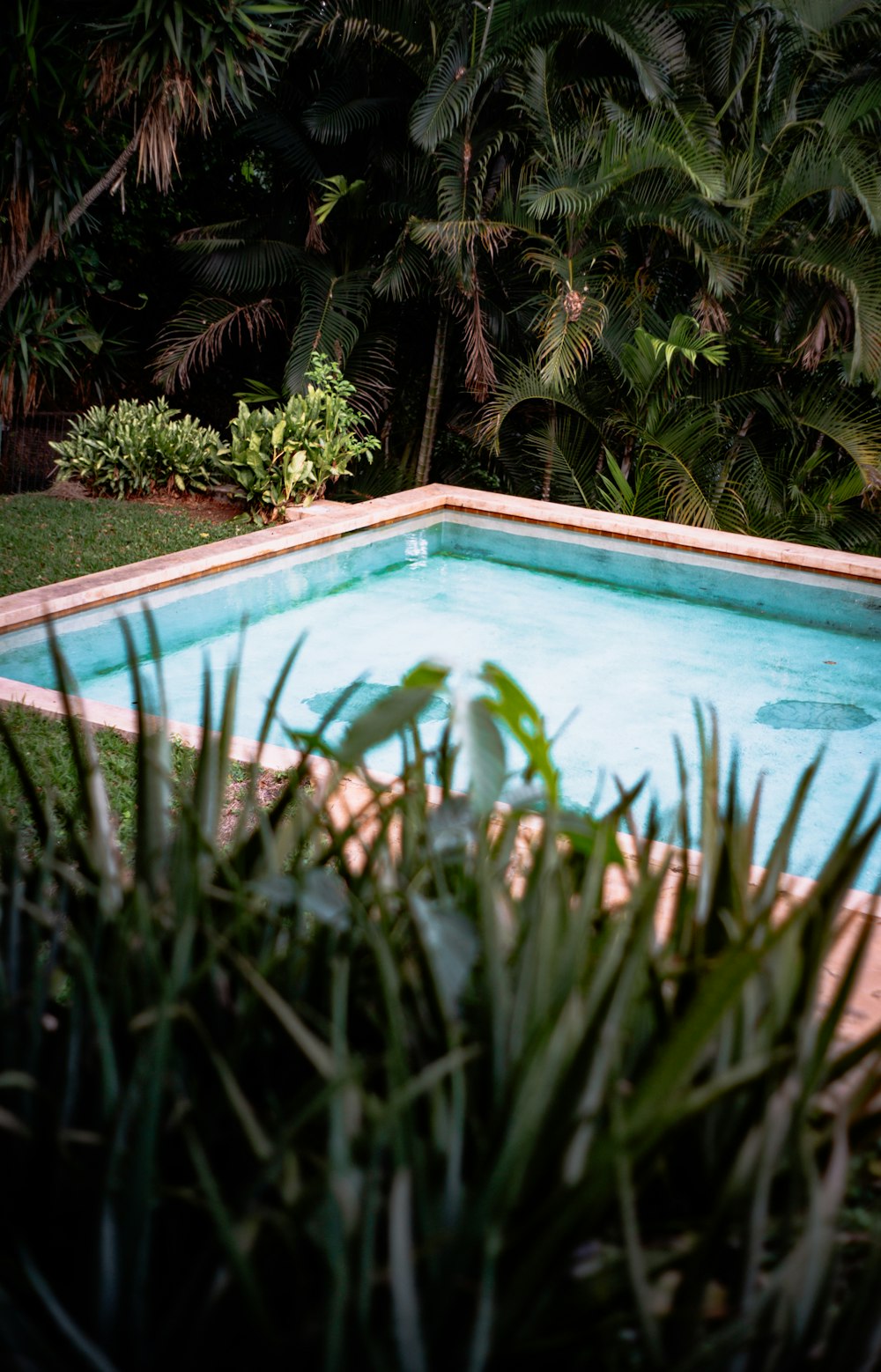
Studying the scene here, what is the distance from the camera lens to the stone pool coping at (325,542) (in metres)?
4.18

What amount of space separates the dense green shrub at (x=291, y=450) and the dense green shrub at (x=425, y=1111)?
21.8 ft

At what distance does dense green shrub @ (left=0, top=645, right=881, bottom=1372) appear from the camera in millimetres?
935

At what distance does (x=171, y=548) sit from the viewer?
6.91 metres

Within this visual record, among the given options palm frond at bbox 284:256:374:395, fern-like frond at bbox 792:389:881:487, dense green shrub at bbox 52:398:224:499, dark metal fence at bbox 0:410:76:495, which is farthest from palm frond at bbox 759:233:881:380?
dark metal fence at bbox 0:410:76:495

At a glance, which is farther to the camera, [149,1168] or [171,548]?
[171,548]

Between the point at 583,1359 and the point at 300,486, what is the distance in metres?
7.41

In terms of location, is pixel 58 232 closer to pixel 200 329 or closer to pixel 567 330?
pixel 200 329

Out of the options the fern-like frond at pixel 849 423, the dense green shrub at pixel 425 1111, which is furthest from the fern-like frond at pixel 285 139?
the dense green shrub at pixel 425 1111

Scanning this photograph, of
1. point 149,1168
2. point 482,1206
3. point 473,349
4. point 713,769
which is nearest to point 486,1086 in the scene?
point 482,1206

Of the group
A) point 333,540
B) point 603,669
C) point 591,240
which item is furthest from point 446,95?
point 603,669

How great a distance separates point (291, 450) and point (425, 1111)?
7.02m

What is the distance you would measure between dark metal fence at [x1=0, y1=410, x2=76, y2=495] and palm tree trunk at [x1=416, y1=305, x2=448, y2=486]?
2.95 metres

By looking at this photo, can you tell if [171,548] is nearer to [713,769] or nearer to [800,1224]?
[713,769]

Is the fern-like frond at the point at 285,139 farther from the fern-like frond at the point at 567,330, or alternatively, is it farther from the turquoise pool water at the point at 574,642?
the turquoise pool water at the point at 574,642
